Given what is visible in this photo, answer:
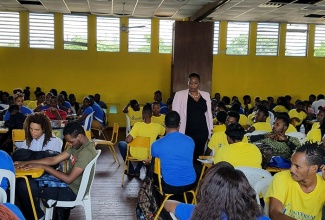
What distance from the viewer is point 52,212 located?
3.98m

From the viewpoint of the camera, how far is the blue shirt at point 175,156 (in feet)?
12.8

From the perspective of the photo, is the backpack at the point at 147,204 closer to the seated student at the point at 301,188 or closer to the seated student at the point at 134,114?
the seated student at the point at 301,188

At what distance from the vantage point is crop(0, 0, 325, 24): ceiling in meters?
9.52

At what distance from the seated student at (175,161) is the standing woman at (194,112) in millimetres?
1064

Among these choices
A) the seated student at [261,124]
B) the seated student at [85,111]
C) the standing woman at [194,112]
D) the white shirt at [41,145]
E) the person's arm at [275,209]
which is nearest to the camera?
the person's arm at [275,209]

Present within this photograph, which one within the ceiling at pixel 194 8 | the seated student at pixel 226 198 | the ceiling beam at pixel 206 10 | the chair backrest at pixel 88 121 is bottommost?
the chair backrest at pixel 88 121

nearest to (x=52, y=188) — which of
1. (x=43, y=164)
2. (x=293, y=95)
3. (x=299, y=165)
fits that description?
(x=43, y=164)

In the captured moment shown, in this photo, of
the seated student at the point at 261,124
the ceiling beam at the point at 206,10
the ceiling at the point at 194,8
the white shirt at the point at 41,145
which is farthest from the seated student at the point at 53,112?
the ceiling beam at the point at 206,10

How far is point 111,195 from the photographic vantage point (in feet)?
18.3

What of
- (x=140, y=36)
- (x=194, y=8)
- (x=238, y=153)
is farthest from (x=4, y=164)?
(x=140, y=36)

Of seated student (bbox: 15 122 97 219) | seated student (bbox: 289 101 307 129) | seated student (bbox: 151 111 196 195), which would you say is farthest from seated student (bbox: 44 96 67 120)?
seated student (bbox: 289 101 307 129)

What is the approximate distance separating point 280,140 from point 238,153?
1114mm

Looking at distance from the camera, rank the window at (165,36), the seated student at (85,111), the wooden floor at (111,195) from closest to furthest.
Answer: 1. the wooden floor at (111,195)
2. the seated student at (85,111)
3. the window at (165,36)

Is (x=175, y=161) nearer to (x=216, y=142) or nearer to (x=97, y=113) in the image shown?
(x=216, y=142)
